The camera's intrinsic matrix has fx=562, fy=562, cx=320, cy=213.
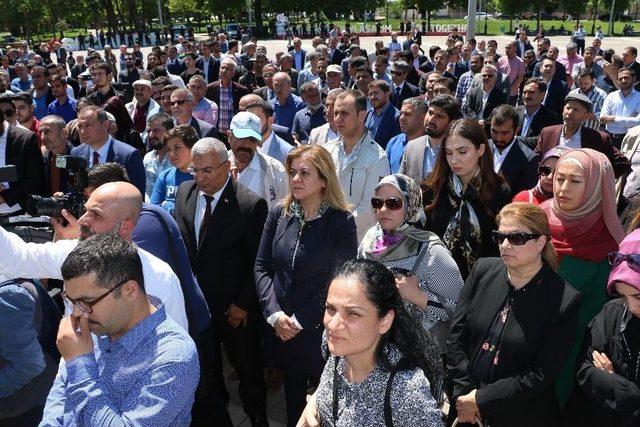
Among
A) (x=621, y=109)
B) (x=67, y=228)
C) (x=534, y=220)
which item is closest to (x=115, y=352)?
(x=67, y=228)

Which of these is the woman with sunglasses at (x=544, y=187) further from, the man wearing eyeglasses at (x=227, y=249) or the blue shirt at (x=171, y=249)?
the blue shirt at (x=171, y=249)

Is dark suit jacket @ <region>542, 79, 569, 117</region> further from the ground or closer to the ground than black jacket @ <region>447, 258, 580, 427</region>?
further from the ground

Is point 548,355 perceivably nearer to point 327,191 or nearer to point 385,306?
point 385,306

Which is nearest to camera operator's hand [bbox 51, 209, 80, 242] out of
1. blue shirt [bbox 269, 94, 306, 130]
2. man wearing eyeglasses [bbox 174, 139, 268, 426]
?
man wearing eyeglasses [bbox 174, 139, 268, 426]

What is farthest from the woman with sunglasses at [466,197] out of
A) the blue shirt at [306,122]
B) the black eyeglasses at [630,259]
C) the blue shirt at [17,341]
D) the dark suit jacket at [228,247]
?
the blue shirt at [306,122]

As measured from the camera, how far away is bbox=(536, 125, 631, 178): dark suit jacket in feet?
17.5

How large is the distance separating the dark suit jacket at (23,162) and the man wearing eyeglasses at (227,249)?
2243mm

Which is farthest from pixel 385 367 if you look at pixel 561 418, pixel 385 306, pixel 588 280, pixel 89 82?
pixel 89 82

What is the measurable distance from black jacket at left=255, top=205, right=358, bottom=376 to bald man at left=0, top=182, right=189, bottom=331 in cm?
78

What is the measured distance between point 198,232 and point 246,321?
72cm

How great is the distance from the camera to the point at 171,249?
10.8ft

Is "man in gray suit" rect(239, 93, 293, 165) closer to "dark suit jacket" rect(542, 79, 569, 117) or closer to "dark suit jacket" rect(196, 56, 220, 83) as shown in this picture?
"dark suit jacket" rect(542, 79, 569, 117)

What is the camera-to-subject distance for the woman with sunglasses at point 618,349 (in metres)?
2.63

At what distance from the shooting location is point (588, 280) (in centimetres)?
327
